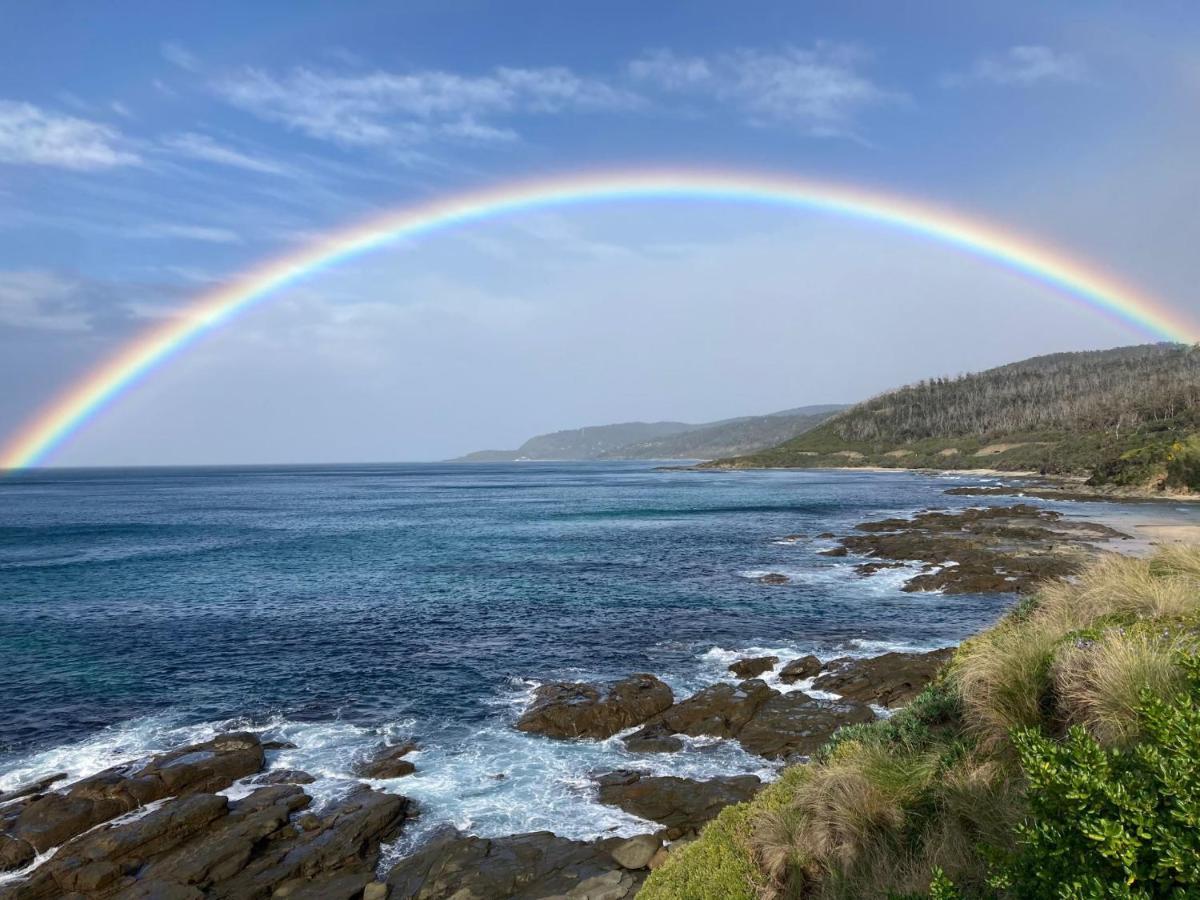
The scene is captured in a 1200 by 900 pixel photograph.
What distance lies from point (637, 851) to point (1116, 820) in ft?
39.8

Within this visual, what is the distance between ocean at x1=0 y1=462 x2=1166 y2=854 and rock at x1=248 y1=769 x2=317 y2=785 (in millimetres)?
466

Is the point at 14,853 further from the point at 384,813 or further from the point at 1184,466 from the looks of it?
the point at 1184,466

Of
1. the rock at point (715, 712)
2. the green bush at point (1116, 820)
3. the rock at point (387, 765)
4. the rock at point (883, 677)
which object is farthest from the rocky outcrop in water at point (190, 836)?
the rock at point (883, 677)

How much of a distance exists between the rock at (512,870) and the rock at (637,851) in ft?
0.63

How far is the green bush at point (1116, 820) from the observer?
4.54 metres

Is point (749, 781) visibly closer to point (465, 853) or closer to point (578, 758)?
point (578, 758)

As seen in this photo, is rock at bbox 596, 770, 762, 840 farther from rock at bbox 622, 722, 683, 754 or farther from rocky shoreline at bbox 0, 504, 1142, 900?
rock at bbox 622, 722, 683, 754

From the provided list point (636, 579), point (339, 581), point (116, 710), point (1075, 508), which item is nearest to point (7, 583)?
point (339, 581)

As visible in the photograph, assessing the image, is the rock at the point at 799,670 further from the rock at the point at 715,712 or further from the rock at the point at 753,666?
the rock at the point at 715,712

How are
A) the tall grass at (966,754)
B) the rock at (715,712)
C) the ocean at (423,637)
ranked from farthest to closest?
the rock at (715,712), the ocean at (423,637), the tall grass at (966,754)

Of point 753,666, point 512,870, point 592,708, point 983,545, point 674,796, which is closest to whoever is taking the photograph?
point 512,870

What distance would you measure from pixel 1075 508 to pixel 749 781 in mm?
83429

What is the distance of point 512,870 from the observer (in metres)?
14.6

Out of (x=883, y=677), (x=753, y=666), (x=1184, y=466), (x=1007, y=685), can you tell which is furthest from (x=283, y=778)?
(x=1184, y=466)
